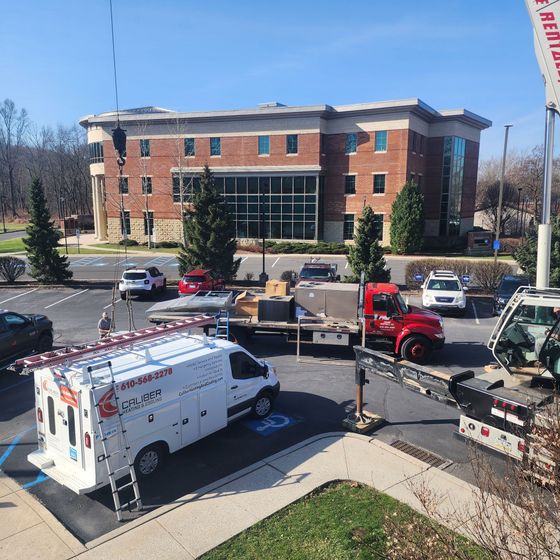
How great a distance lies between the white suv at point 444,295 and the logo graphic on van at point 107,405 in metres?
17.2

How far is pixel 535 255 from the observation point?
24.9 m

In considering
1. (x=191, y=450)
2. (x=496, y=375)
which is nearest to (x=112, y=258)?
(x=191, y=450)

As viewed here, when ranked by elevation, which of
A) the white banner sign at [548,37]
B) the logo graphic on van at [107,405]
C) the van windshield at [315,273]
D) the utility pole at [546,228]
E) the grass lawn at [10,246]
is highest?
the white banner sign at [548,37]

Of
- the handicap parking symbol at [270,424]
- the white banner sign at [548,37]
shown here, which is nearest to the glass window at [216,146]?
the handicap parking symbol at [270,424]

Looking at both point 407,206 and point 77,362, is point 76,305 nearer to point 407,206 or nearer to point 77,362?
point 77,362

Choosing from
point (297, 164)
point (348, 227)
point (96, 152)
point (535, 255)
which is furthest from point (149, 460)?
point (96, 152)

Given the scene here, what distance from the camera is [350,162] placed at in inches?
1843

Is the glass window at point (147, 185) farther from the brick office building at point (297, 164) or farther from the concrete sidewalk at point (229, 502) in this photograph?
the concrete sidewalk at point (229, 502)

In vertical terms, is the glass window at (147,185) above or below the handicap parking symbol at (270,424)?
above

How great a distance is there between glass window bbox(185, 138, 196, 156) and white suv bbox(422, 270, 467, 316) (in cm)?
3253

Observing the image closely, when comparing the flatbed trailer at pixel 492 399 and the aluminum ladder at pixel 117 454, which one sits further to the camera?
the flatbed trailer at pixel 492 399

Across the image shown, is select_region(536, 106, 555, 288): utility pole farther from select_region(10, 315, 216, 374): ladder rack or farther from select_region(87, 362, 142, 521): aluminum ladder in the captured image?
select_region(87, 362, 142, 521): aluminum ladder

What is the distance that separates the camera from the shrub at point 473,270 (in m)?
26.7

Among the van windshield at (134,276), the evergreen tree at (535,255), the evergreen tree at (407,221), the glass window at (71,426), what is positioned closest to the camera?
the glass window at (71,426)
